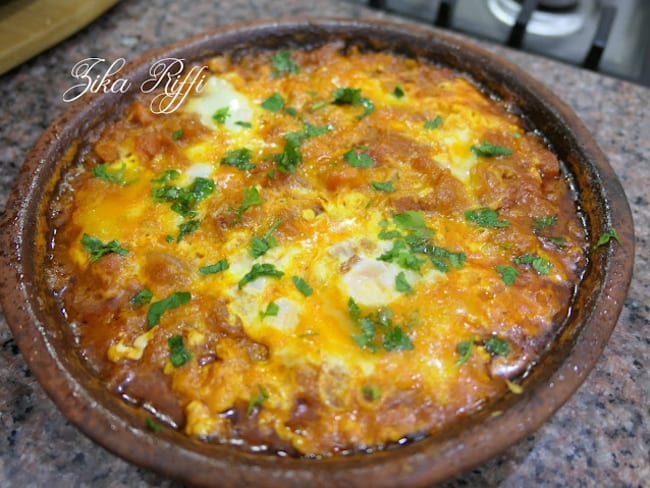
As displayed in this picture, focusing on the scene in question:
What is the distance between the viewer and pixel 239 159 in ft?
6.54

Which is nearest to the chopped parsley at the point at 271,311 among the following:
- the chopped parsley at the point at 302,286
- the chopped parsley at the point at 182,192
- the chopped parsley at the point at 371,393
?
the chopped parsley at the point at 302,286

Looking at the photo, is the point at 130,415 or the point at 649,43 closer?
the point at 130,415

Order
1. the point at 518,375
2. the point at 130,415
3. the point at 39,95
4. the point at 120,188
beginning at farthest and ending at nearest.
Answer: the point at 39,95
the point at 120,188
the point at 518,375
the point at 130,415

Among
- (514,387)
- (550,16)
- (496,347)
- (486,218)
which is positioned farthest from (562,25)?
(514,387)

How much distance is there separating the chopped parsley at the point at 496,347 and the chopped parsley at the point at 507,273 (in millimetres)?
180

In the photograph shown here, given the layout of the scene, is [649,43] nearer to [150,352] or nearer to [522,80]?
[522,80]

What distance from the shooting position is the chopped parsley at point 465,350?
5.09 ft

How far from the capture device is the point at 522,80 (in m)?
2.16

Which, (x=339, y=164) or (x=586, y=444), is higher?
(x=339, y=164)

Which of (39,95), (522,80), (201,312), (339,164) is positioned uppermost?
(522,80)

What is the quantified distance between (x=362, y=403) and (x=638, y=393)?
93 cm

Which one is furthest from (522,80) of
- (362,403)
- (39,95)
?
(39,95)

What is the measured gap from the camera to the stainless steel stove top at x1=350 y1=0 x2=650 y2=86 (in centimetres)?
283

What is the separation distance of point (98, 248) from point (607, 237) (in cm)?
147
